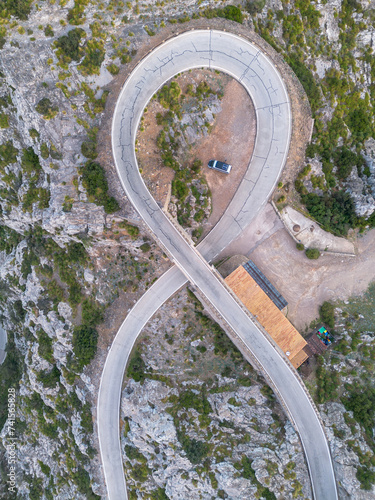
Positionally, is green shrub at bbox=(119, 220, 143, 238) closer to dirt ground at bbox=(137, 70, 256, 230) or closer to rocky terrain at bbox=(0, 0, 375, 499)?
rocky terrain at bbox=(0, 0, 375, 499)

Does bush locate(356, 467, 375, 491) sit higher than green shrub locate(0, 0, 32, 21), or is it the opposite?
green shrub locate(0, 0, 32, 21)

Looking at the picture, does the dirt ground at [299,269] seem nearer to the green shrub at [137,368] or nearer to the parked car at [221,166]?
the parked car at [221,166]

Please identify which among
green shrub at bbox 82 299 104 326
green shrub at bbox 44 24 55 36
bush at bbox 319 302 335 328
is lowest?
bush at bbox 319 302 335 328

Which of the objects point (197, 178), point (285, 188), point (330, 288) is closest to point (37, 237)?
point (197, 178)

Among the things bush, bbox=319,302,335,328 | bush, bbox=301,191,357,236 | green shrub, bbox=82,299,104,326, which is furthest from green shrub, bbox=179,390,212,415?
bush, bbox=301,191,357,236

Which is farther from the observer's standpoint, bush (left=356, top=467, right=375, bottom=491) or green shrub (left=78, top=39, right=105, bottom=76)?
green shrub (left=78, top=39, right=105, bottom=76)

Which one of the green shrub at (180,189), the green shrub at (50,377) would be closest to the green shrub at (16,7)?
the green shrub at (180,189)
